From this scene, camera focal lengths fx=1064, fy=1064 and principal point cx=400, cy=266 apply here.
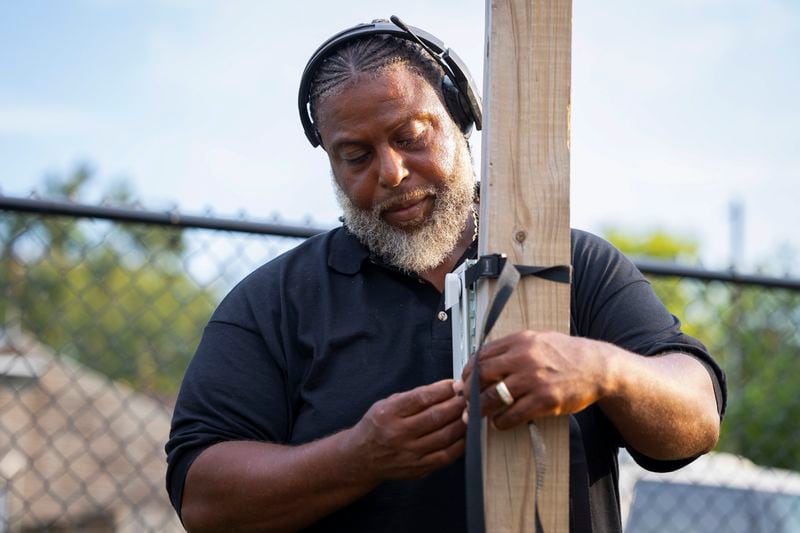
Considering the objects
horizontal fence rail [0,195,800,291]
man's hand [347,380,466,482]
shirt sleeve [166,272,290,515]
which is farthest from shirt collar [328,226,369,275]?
horizontal fence rail [0,195,800,291]

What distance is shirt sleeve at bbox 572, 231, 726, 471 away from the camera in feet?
7.87

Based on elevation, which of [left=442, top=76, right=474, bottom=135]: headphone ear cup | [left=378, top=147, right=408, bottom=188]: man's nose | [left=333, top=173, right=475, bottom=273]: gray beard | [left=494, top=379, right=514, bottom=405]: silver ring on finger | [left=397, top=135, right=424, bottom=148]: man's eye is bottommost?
[left=494, top=379, right=514, bottom=405]: silver ring on finger

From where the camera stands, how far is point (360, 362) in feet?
8.45

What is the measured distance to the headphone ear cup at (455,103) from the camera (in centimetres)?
288

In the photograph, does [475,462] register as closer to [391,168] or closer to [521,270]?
[521,270]

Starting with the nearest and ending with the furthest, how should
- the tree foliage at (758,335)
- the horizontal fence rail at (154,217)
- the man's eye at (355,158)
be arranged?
the man's eye at (355,158) < the horizontal fence rail at (154,217) < the tree foliage at (758,335)

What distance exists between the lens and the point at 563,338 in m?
1.91

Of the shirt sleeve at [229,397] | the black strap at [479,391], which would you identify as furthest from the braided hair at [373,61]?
the black strap at [479,391]

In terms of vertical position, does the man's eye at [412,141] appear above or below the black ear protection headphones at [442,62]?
below

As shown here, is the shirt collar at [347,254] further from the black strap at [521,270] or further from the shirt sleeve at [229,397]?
the black strap at [521,270]

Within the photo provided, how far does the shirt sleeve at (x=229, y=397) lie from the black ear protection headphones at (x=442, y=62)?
78 centimetres

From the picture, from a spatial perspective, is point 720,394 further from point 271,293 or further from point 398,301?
point 271,293

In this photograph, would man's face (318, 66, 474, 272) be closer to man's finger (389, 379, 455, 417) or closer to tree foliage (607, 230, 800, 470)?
man's finger (389, 379, 455, 417)

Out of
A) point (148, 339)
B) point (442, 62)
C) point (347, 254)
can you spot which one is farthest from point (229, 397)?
point (148, 339)
